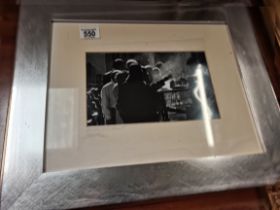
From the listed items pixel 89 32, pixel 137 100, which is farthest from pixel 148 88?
pixel 89 32

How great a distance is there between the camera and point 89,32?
0.56 m

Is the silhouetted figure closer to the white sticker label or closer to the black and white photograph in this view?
the black and white photograph

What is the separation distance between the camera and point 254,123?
51 cm

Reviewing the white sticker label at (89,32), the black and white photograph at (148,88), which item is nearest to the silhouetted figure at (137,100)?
the black and white photograph at (148,88)

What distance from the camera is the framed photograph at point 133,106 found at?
43cm

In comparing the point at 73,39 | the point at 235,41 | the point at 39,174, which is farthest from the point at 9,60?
the point at 235,41

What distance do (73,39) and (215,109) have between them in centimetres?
33

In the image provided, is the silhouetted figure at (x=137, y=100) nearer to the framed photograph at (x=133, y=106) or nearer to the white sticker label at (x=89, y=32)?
the framed photograph at (x=133, y=106)

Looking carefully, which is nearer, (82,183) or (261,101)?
(82,183)

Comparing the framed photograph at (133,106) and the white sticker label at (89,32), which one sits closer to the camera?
the framed photograph at (133,106)

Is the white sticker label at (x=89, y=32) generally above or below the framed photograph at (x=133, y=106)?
above

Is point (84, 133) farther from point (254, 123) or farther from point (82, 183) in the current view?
point (254, 123)

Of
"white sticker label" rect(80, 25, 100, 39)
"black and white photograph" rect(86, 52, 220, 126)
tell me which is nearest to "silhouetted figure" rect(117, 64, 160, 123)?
"black and white photograph" rect(86, 52, 220, 126)

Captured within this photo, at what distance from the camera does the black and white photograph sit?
0.49 metres
